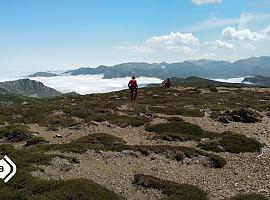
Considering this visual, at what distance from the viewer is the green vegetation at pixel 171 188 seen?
64.8 feet

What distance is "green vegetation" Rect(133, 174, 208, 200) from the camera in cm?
1975

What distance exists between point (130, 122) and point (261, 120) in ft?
46.4

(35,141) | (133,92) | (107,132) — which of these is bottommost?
(107,132)

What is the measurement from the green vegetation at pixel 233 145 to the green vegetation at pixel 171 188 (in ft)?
29.7

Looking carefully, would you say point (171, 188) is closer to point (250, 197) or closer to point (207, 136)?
point (250, 197)

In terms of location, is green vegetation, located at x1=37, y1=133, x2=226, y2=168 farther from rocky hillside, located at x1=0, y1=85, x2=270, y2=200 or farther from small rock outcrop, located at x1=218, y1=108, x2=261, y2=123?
small rock outcrop, located at x1=218, y1=108, x2=261, y2=123

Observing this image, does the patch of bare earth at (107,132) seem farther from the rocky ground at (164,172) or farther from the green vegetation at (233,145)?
the green vegetation at (233,145)

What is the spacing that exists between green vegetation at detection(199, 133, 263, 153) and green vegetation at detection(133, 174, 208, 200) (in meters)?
9.06

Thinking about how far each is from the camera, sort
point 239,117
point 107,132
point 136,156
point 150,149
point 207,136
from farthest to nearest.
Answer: point 239,117, point 107,132, point 207,136, point 150,149, point 136,156

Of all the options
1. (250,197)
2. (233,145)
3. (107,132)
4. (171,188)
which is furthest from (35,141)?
(250,197)

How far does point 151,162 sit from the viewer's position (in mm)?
25531

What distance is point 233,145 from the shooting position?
29.9 metres

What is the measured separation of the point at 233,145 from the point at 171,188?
10866mm

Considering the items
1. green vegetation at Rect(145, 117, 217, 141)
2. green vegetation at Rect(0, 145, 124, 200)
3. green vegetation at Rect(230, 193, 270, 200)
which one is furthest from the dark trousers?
green vegetation at Rect(230, 193, 270, 200)
